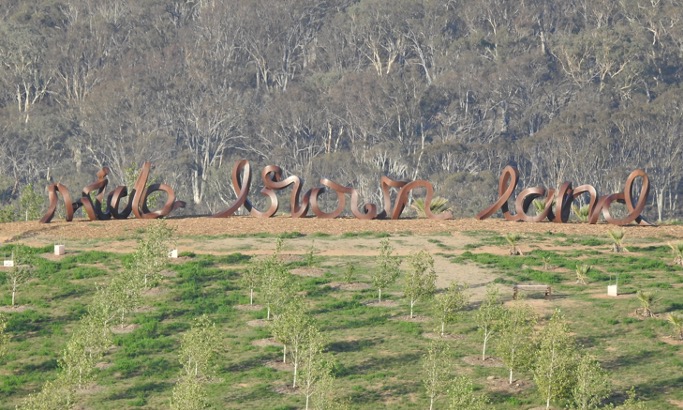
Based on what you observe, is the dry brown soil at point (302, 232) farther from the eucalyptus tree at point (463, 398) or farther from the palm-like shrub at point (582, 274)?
the eucalyptus tree at point (463, 398)

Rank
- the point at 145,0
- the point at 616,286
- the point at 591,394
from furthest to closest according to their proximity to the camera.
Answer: the point at 145,0, the point at 616,286, the point at 591,394

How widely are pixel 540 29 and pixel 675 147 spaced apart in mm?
36794

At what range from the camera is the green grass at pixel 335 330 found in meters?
53.8

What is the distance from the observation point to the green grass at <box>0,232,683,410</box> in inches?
2116

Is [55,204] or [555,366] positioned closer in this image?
[555,366]

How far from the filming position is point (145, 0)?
560ft

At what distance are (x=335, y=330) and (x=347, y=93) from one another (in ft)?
284

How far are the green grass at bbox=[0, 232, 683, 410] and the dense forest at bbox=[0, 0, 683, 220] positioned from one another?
5615cm

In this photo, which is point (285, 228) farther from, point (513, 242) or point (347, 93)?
point (347, 93)

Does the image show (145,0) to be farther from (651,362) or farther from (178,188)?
(651,362)

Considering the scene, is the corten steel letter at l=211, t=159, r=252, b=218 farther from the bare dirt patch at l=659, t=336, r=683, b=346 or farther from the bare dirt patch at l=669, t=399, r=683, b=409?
the bare dirt patch at l=669, t=399, r=683, b=409

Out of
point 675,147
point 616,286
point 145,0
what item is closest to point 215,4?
point 145,0

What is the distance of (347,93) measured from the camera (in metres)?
145

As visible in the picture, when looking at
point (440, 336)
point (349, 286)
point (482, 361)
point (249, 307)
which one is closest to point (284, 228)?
point (349, 286)
